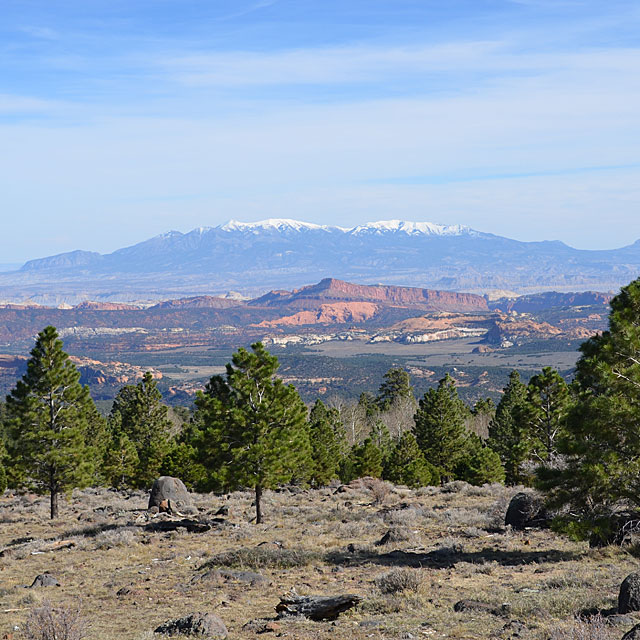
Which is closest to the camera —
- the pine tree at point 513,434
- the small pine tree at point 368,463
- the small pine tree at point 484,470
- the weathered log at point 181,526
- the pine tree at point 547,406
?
the weathered log at point 181,526

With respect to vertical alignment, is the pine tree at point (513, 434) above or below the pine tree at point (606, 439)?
below

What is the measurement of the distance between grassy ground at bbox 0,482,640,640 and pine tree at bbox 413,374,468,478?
2166 centimetres

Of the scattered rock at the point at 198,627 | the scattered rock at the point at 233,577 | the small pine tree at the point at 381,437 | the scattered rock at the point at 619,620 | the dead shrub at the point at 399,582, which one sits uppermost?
the scattered rock at the point at 619,620

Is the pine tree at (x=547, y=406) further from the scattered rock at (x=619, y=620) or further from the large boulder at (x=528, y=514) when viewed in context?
the scattered rock at (x=619, y=620)

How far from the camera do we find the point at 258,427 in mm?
32281

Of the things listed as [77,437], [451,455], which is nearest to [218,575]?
[77,437]

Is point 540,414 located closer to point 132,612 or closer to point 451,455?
point 451,455

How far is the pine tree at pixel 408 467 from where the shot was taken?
49.2m

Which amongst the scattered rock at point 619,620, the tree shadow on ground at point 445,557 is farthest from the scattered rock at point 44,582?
the scattered rock at point 619,620

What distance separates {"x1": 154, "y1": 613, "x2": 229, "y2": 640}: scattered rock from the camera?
1359cm

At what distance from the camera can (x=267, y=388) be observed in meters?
33.1

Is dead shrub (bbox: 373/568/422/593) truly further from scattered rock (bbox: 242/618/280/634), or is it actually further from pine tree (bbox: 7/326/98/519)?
pine tree (bbox: 7/326/98/519)

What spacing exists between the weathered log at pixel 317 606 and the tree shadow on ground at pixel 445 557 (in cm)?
518

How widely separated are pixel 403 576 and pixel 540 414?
90.8 ft
